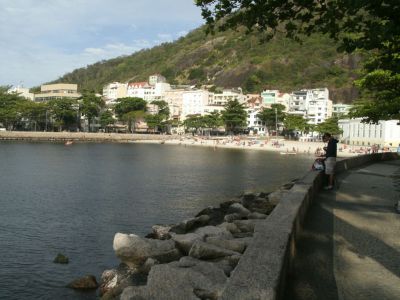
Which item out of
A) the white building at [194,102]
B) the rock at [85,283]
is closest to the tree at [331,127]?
the white building at [194,102]

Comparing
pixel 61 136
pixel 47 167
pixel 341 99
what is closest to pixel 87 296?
pixel 47 167

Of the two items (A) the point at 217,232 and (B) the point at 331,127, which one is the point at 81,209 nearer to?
(A) the point at 217,232

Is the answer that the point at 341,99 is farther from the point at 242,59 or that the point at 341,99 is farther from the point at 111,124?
the point at 111,124

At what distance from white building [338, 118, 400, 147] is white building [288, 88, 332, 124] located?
2054 centimetres

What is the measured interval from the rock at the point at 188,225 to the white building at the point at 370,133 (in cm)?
6809

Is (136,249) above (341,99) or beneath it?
beneath

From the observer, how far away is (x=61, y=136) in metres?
114

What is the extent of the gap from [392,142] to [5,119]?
96071 mm

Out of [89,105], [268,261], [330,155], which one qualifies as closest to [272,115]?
[89,105]

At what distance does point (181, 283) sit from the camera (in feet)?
21.6

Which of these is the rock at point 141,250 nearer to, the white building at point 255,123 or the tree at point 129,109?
the white building at point 255,123

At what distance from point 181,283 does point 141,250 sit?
357cm

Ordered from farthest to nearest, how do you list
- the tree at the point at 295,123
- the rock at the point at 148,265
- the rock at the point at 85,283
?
the tree at the point at 295,123 < the rock at the point at 85,283 < the rock at the point at 148,265

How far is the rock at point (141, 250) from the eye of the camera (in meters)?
9.80
